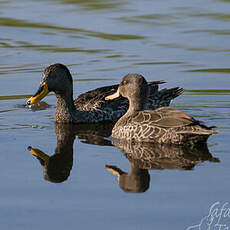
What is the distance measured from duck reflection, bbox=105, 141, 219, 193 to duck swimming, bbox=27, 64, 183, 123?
1.96m

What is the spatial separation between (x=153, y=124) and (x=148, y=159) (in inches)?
38.6

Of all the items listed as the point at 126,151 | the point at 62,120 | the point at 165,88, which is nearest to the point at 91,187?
the point at 126,151

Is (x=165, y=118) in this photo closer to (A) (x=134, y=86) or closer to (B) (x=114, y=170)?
(A) (x=134, y=86)

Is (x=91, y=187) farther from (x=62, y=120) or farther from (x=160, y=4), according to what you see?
(x=160, y=4)

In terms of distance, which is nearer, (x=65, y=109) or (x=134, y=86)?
(x=134, y=86)

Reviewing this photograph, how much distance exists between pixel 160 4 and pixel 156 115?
1124 centimetres

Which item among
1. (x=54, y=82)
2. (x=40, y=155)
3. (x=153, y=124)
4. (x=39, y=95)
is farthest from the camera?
(x=54, y=82)

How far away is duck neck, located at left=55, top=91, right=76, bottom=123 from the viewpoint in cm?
1281

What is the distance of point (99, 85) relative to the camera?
1474 centimetres

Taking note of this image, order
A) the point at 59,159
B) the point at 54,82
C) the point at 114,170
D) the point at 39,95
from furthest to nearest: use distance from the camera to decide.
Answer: the point at 54,82, the point at 39,95, the point at 59,159, the point at 114,170

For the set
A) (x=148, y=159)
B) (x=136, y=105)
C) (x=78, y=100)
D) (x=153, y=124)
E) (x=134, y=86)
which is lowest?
(x=148, y=159)

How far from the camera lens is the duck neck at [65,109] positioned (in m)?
12.8

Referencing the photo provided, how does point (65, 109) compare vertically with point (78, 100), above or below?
below

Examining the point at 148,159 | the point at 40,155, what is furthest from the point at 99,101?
the point at 148,159
